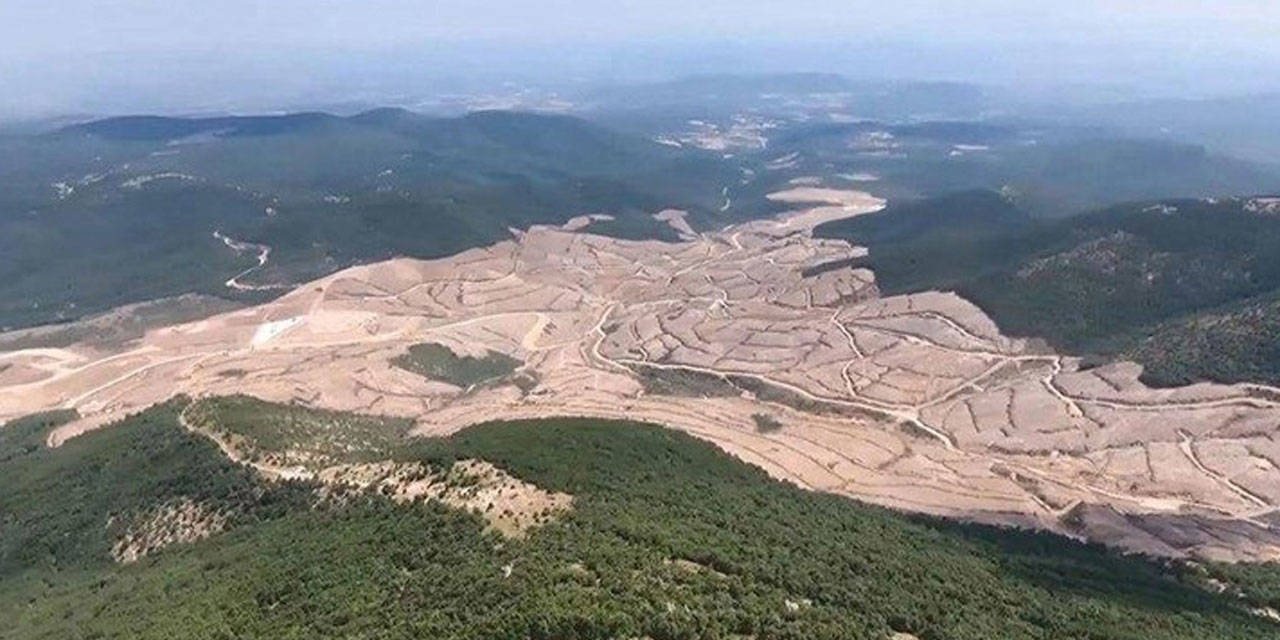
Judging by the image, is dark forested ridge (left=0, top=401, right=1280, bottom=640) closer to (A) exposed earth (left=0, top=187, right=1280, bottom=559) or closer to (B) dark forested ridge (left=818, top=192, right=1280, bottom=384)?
(A) exposed earth (left=0, top=187, right=1280, bottom=559)

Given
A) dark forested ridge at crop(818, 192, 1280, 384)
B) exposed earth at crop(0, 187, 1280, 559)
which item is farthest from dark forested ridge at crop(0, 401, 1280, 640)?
dark forested ridge at crop(818, 192, 1280, 384)

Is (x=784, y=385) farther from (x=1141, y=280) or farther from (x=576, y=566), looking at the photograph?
(x=576, y=566)

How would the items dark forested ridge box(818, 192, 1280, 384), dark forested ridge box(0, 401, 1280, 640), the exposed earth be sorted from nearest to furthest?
dark forested ridge box(0, 401, 1280, 640)
the exposed earth
dark forested ridge box(818, 192, 1280, 384)

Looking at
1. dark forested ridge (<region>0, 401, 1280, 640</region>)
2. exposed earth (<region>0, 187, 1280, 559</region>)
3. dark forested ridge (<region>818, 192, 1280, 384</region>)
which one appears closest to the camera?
dark forested ridge (<region>0, 401, 1280, 640</region>)

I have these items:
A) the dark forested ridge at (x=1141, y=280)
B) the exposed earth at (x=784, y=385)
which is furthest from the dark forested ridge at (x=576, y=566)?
the dark forested ridge at (x=1141, y=280)

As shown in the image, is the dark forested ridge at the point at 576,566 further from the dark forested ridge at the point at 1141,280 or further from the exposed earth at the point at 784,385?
the dark forested ridge at the point at 1141,280

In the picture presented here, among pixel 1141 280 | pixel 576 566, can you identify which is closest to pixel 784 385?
pixel 1141 280

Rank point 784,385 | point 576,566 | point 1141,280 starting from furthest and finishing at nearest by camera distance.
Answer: point 1141,280, point 784,385, point 576,566
